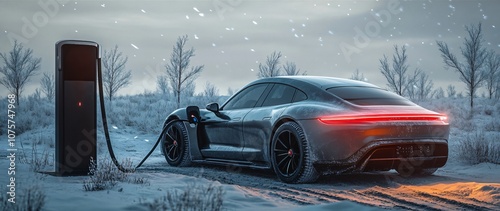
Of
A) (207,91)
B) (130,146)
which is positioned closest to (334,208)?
(130,146)

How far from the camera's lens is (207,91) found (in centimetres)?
4991

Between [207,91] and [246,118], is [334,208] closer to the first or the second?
[246,118]

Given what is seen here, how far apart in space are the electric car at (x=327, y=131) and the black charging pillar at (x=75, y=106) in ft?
6.91

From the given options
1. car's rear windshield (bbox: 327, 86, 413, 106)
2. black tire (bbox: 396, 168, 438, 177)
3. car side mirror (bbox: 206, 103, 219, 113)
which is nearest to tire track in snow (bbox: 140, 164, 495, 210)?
black tire (bbox: 396, 168, 438, 177)

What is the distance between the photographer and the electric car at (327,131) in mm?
6789

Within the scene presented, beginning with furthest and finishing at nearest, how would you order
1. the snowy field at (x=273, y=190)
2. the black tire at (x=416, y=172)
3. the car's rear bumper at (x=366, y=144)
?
the black tire at (x=416, y=172)
the car's rear bumper at (x=366, y=144)
the snowy field at (x=273, y=190)

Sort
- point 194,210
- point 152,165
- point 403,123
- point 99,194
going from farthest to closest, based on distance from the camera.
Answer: point 152,165
point 403,123
point 99,194
point 194,210

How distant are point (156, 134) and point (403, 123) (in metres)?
13.0

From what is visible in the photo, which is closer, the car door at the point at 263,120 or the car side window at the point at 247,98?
the car door at the point at 263,120

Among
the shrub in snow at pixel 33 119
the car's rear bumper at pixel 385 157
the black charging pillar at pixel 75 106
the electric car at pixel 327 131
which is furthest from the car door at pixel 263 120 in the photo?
the shrub in snow at pixel 33 119

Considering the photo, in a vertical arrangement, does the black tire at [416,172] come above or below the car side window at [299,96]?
below

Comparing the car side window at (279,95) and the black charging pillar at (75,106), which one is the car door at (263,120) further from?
the black charging pillar at (75,106)

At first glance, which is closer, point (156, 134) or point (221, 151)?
point (221, 151)

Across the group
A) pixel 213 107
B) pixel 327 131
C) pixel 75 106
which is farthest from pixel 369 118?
pixel 75 106
